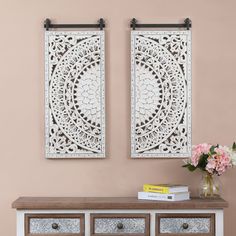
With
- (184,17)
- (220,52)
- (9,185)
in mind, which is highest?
(184,17)

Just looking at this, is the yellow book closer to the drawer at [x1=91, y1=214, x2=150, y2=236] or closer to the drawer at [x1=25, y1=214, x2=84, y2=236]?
the drawer at [x1=91, y1=214, x2=150, y2=236]

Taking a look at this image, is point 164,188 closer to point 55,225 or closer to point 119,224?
point 119,224

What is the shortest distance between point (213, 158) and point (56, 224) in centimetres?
107

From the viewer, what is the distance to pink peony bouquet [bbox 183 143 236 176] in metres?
3.70

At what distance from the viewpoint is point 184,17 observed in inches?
156

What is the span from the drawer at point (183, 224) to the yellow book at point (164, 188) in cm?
17

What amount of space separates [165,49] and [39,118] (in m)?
0.97

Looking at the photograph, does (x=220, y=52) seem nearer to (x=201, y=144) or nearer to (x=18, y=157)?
(x=201, y=144)

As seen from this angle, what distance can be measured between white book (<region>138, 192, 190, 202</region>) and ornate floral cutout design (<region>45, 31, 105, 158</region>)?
0.40 m

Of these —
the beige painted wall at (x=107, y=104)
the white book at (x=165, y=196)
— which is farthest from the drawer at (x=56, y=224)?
the white book at (x=165, y=196)

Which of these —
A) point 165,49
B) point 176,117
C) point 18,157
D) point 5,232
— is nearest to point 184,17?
point 165,49

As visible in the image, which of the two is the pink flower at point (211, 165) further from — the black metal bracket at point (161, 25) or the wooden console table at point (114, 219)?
the black metal bracket at point (161, 25)

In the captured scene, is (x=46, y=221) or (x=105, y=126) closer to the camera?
(x=46, y=221)

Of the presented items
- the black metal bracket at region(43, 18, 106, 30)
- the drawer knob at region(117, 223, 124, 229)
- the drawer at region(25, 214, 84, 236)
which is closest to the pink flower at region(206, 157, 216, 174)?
the drawer knob at region(117, 223, 124, 229)
